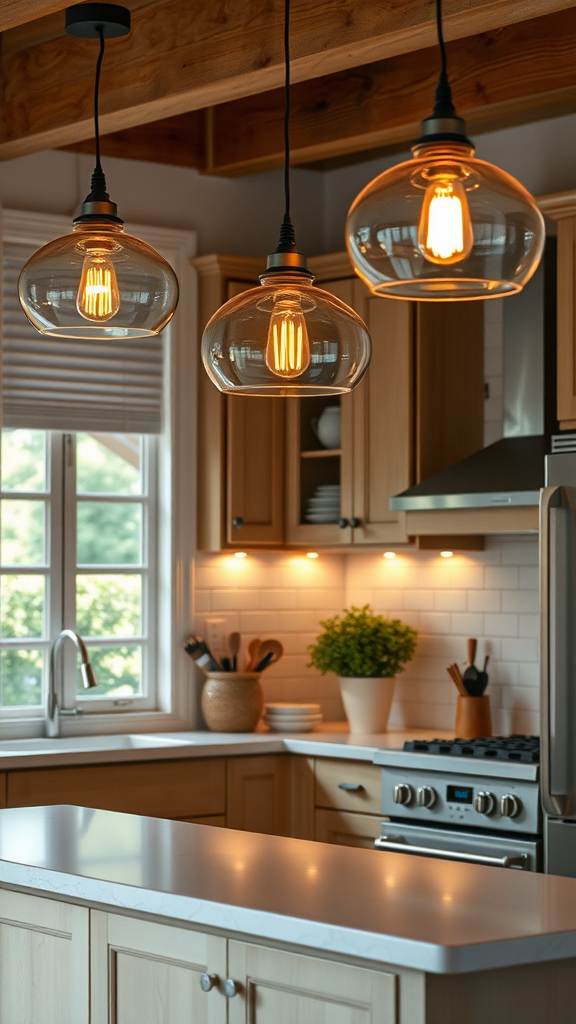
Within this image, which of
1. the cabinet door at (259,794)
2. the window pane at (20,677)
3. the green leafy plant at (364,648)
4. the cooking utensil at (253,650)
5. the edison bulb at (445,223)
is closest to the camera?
the edison bulb at (445,223)

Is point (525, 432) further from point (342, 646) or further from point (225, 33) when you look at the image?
point (225, 33)

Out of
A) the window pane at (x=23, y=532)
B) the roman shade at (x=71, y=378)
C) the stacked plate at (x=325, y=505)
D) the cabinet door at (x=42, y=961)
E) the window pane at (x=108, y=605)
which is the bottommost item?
the cabinet door at (x=42, y=961)

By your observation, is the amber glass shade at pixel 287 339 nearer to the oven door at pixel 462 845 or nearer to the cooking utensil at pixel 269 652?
the oven door at pixel 462 845

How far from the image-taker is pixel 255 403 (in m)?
5.87

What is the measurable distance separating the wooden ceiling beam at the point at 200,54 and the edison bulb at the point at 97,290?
44.7 inches

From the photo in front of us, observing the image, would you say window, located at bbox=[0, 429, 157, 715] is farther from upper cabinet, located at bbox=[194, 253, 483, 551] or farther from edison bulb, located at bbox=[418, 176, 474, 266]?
edison bulb, located at bbox=[418, 176, 474, 266]

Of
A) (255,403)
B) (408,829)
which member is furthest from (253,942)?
(255,403)

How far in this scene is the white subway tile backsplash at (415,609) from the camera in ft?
18.0

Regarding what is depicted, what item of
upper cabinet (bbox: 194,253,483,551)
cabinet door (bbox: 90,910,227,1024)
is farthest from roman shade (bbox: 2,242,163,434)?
cabinet door (bbox: 90,910,227,1024)

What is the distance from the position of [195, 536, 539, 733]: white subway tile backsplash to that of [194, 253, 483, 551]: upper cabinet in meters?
0.24

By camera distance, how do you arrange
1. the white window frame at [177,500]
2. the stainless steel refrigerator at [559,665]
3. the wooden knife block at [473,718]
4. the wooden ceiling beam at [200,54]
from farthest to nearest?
the white window frame at [177,500] < the wooden knife block at [473,718] < the stainless steel refrigerator at [559,665] < the wooden ceiling beam at [200,54]

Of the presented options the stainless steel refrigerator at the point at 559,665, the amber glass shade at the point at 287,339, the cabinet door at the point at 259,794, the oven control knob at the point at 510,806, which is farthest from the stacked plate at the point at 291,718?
the amber glass shade at the point at 287,339

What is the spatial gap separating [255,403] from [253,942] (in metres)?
3.64

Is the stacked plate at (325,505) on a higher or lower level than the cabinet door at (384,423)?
lower
